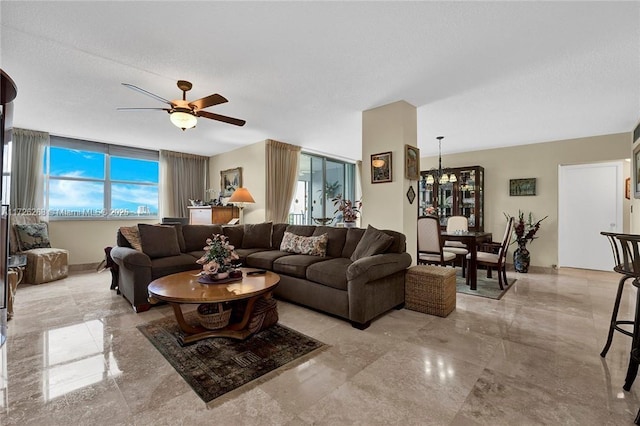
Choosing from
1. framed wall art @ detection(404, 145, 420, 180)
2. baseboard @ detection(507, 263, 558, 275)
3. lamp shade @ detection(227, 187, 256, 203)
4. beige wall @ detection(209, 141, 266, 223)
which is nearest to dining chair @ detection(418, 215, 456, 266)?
framed wall art @ detection(404, 145, 420, 180)

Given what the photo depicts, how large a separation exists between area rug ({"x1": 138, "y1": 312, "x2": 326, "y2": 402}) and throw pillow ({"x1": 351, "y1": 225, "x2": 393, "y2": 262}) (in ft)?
3.61

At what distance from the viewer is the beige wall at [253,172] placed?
570 cm

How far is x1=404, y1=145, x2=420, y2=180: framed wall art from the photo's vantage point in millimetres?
3623

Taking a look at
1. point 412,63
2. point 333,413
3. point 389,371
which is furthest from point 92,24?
point 389,371

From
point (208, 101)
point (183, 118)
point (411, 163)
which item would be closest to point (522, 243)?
point (411, 163)

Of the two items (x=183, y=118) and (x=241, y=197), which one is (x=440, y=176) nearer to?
(x=241, y=197)

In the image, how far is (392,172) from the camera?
3.67 meters

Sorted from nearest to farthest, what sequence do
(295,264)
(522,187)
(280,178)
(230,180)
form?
(295,264), (522,187), (280,178), (230,180)

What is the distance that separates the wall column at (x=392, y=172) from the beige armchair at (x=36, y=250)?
4.88 metres

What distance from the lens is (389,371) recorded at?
1974 millimetres

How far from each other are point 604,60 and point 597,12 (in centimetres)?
89

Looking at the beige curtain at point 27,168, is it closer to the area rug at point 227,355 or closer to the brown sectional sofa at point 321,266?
the brown sectional sofa at point 321,266

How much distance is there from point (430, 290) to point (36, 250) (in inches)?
233

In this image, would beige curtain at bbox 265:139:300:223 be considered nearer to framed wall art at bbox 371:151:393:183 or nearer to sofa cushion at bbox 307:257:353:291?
framed wall art at bbox 371:151:393:183
